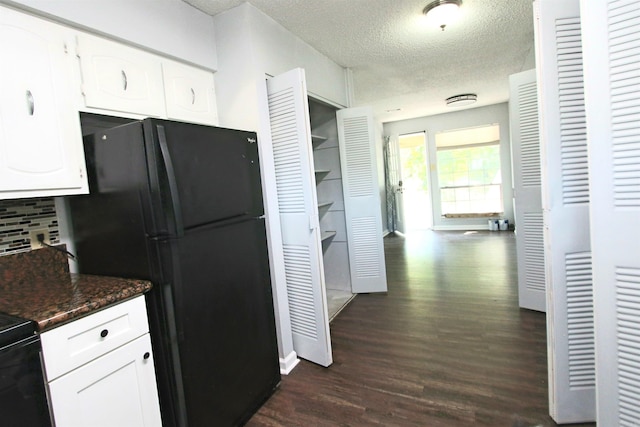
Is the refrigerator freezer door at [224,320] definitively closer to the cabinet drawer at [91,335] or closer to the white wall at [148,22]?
the cabinet drawer at [91,335]

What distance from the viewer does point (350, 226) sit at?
3.61m

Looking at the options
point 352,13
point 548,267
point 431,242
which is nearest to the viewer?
point 548,267

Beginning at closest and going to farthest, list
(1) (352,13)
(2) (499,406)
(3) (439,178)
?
(2) (499,406) → (1) (352,13) → (3) (439,178)

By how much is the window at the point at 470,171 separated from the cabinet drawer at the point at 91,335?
6855mm

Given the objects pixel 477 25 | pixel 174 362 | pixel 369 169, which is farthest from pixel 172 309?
pixel 477 25

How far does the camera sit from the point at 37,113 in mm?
1380

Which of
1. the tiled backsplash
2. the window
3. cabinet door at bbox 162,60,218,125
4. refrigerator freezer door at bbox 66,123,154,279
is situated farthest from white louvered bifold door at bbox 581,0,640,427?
the window

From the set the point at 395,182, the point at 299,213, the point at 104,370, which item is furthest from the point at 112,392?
the point at 395,182

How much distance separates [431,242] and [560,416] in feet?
14.8

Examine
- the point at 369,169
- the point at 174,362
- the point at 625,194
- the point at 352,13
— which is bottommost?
the point at 174,362

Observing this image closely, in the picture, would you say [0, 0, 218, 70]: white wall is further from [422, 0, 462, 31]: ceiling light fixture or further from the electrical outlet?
[422, 0, 462, 31]: ceiling light fixture

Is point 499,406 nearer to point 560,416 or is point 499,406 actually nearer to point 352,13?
point 560,416

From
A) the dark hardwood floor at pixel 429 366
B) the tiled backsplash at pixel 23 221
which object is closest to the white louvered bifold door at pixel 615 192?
the dark hardwood floor at pixel 429 366

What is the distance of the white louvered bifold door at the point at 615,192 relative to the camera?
1.16 metres
